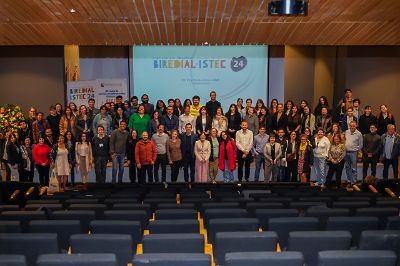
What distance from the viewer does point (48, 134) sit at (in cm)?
1073

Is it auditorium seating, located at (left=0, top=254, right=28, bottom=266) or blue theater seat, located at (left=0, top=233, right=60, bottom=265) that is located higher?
auditorium seating, located at (left=0, top=254, right=28, bottom=266)

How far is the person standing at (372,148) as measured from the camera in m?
10.6

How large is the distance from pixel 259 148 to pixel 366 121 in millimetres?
2893

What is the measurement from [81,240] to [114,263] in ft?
2.68

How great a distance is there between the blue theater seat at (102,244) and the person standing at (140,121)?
281 inches

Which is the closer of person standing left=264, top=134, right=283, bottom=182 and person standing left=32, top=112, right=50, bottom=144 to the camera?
person standing left=264, top=134, right=283, bottom=182

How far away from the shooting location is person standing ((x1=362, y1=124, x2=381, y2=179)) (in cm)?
1063

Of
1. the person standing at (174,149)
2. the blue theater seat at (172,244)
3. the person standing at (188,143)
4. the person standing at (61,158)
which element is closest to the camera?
the blue theater seat at (172,244)

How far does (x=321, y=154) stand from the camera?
1041 centimetres

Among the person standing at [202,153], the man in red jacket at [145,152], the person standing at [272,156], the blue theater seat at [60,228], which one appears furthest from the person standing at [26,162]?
the blue theater seat at [60,228]

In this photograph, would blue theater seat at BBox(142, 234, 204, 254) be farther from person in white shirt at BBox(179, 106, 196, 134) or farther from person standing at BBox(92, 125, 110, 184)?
person in white shirt at BBox(179, 106, 196, 134)

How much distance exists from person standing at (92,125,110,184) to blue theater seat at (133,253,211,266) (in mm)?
7023

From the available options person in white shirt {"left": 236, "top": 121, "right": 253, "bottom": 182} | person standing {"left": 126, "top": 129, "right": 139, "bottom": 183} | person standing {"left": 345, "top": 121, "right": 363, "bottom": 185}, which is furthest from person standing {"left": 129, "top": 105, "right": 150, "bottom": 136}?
person standing {"left": 345, "top": 121, "right": 363, "bottom": 185}

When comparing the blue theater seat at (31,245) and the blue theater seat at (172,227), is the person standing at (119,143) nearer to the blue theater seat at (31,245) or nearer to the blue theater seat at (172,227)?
the blue theater seat at (172,227)
